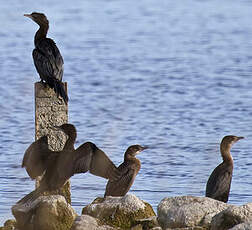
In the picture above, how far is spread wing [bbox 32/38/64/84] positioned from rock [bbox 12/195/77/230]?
5.89 feet

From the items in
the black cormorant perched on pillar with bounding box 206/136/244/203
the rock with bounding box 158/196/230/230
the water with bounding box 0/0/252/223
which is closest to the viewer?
the rock with bounding box 158/196/230/230

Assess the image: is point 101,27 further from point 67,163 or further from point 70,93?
point 67,163

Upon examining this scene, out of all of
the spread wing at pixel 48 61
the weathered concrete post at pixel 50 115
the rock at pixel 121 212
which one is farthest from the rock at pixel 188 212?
the spread wing at pixel 48 61

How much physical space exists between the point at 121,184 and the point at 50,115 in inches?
36.8

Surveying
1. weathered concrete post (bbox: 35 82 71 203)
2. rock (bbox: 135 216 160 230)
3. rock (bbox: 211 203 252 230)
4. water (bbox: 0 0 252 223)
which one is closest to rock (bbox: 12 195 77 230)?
water (bbox: 0 0 252 223)

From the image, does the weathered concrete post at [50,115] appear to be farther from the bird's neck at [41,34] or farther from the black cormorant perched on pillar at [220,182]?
the black cormorant perched on pillar at [220,182]

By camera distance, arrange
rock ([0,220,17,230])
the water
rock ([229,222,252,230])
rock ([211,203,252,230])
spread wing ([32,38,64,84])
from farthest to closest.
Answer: the water → spread wing ([32,38,64,84]) → rock ([0,220,17,230]) → rock ([211,203,252,230]) → rock ([229,222,252,230])

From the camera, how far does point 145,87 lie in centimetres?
2095

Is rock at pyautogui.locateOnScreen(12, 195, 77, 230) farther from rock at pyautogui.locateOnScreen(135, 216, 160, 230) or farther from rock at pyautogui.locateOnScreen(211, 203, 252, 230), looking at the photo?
rock at pyautogui.locateOnScreen(211, 203, 252, 230)

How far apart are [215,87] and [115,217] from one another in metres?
13.1

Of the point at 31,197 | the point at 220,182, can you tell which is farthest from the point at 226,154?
the point at 31,197

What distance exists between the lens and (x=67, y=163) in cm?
858

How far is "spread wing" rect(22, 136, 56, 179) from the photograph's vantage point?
8539 millimetres

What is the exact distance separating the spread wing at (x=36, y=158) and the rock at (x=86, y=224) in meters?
0.85
